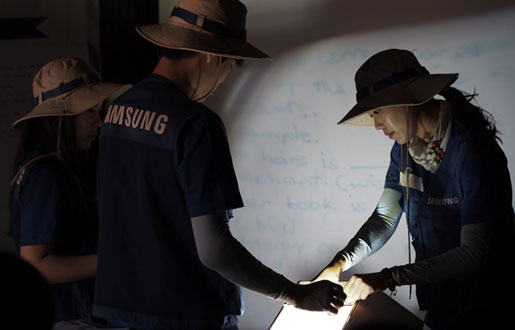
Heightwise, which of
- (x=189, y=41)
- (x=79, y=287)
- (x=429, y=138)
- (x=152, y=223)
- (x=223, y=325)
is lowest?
(x=79, y=287)

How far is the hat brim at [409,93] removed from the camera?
1.31 meters

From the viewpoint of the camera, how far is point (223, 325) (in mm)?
1129

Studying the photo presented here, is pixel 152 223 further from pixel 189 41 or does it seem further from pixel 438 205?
pixel 438 205

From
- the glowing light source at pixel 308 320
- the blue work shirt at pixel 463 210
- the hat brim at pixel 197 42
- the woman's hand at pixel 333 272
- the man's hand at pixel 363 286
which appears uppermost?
the hat brim at pixel 197 42

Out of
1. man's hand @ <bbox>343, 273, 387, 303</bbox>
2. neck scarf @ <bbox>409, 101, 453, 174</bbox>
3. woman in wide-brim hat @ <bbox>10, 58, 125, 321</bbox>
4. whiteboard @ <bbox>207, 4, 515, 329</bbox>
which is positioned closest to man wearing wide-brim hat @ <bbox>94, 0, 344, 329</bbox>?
man's hand @ <bbox>343, 273, 387, 303</bbox>

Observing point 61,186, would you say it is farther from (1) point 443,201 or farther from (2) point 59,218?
(1) point 443,201

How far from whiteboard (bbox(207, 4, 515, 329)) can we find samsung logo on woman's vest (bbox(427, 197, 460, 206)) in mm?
784

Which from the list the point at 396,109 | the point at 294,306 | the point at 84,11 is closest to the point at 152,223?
the point at 294,306

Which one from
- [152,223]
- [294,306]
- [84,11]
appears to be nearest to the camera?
[152,223]

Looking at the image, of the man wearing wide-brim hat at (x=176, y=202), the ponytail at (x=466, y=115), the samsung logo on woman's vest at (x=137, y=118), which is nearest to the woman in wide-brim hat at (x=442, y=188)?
the ponytail at (x=466, y=115)

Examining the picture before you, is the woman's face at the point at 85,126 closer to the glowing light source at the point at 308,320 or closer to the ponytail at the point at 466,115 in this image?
the glowing light source at the point at 308,320

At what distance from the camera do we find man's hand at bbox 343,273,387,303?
51.4 inches

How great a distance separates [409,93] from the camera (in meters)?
1.35

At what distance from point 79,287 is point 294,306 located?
63 centimetres
